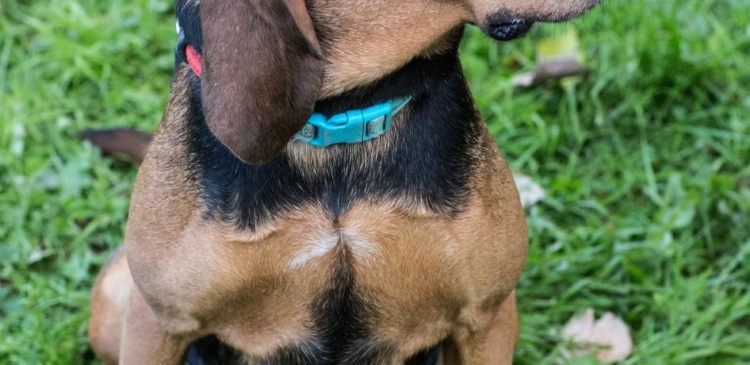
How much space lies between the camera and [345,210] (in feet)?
9.69

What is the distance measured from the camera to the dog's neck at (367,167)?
2.93m

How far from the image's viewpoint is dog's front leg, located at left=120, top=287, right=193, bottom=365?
3.14 m

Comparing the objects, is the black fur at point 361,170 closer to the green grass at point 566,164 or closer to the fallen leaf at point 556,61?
the green grass at point 566,164

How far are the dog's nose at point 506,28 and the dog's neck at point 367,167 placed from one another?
9.1 inches

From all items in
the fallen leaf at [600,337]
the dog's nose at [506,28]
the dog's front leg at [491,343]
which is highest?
the dog's nose at [506,28]

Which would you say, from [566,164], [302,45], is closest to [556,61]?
[566,164]

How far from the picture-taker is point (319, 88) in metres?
2.63

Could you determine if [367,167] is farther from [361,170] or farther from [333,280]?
[333,280]

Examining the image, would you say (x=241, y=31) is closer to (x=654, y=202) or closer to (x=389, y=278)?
(x=389, y=278)

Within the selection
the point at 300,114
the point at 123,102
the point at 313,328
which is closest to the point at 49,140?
the point at 123,102

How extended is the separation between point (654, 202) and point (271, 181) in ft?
7.80

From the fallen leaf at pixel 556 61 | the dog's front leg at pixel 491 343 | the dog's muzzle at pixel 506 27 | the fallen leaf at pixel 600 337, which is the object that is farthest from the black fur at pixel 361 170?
the fallen leaf at pixel 556 61

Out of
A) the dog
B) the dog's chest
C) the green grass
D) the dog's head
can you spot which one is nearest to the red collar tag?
the dog

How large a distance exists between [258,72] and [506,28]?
62 centimetres
